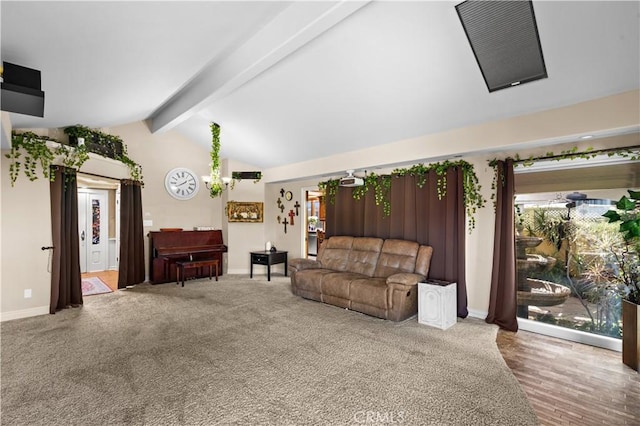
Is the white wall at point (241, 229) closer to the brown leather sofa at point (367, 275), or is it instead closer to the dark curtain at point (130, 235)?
the dark curtain at point (130, 235)

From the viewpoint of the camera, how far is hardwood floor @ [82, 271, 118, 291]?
6279 millimetres

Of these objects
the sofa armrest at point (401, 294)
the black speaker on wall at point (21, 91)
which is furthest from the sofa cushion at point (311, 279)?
the black speaker on wall at point (21, 91)

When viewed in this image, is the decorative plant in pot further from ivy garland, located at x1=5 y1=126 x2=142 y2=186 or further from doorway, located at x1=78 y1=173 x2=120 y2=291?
doorway, located at x1=78 y1=173 x2=120 y2=291

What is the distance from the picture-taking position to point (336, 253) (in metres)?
5.45

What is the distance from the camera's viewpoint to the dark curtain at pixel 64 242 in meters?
4.39

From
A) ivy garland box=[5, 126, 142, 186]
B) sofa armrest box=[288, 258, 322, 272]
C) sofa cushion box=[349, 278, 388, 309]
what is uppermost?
ivy garland box=[5, 126, 142, 186]

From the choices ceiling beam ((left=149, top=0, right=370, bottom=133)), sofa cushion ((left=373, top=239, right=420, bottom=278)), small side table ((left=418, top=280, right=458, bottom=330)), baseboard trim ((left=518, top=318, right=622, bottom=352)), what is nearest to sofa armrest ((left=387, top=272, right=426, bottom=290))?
small side table ((left=418, top=280, right=458, bottom=330))

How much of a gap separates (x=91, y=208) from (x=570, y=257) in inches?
390

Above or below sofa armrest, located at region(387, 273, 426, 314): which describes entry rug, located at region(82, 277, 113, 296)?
below

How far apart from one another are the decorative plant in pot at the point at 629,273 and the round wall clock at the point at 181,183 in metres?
7.13

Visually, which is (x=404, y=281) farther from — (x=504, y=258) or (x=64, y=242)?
(x=64, y=242)

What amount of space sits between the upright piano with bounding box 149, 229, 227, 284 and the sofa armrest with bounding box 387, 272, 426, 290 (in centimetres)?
430

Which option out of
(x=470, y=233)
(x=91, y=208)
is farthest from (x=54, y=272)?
(x=470, y=233)

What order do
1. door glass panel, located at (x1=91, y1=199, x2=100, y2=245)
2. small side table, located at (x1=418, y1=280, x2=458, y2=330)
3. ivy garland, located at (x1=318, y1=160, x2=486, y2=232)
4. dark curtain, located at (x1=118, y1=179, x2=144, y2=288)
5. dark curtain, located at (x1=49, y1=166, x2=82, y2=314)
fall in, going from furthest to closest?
door glass panel, located at (x1=91, y1=199, x2=100, y2=245) < dark curtain, located at (x1=118, y1=179, x2=144, y2=288) < dark curtain, located at (x1=49, y1=166, x2=82, y2=314) < ivy garland, located at (x1=318, y1=160, x2=486, y2=232) < small side table, located at (x1=418, y1=280, x2=458, y2=330)
